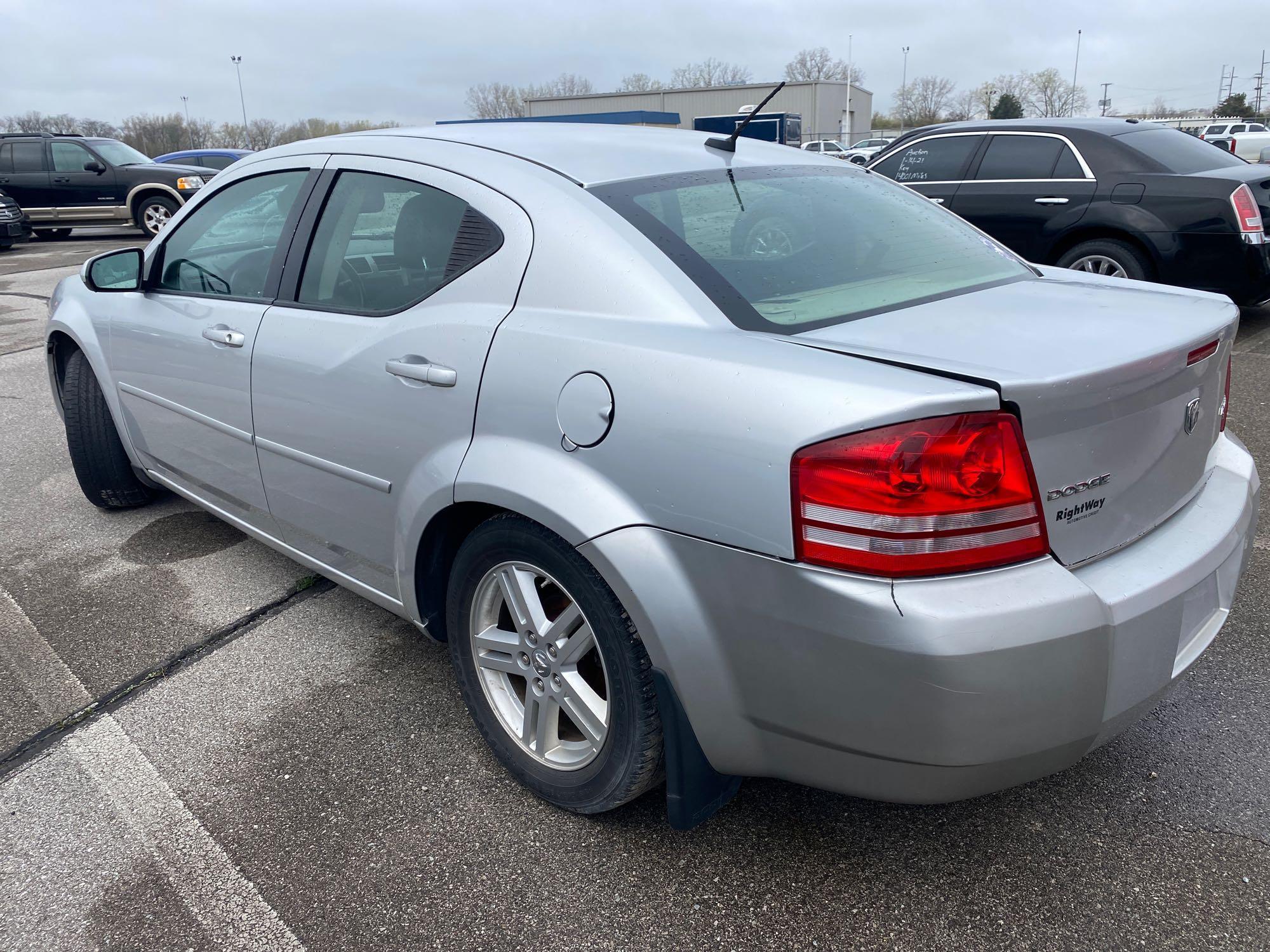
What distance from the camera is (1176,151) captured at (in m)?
6.82

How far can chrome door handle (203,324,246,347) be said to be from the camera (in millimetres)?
2906

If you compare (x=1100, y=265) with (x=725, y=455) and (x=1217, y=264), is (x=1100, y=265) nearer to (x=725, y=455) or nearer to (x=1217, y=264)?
(x=1217, y=264)

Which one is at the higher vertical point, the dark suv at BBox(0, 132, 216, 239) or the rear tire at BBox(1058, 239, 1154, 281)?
the dark suv at BBox(0, 132, 216, 239)

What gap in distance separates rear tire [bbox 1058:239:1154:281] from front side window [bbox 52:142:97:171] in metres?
16.2

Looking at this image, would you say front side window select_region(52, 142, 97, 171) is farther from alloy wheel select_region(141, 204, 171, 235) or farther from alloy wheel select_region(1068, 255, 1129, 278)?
alloy wheel select_region(1068, 255, 1129, 278)

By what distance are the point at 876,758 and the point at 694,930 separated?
56 centimetres

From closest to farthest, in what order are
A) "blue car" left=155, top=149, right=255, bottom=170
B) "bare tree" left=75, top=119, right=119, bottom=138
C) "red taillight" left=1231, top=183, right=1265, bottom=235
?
"red taillight" left=1231, top=183, right=1265, bottom=235
"blue car" left=155, top=149, right=255, bottom=170
"bare tree" left=75, top=119, right=119, bottom=138

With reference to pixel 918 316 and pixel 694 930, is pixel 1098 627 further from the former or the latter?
pixel 694 930

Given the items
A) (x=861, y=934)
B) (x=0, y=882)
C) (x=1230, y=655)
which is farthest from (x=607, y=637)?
(x=1230, y=655)

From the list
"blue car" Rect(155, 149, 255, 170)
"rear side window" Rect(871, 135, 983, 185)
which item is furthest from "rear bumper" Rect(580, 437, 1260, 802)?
"blue car" Rect(155, 149, 255, 170)

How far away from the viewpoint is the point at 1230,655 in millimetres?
2812

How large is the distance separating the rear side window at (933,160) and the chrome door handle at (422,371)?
6.37 m

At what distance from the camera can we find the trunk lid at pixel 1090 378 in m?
1.67

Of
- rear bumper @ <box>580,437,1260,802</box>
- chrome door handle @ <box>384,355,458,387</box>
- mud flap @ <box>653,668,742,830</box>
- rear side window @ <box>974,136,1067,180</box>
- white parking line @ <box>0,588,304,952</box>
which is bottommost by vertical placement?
white parking line @ <box>0,588,304,952</box>
